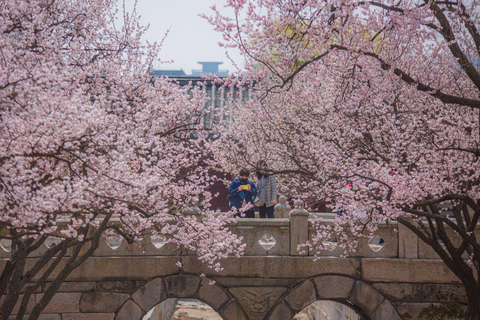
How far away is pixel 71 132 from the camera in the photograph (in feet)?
17.4

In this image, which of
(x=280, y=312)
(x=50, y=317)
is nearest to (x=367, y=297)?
(x=280, y=312)

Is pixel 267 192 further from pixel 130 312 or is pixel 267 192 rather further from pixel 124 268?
pixel 130 312

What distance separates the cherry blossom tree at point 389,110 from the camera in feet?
20.8

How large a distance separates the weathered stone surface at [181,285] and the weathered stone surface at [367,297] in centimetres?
295

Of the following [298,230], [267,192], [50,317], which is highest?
[267,192]

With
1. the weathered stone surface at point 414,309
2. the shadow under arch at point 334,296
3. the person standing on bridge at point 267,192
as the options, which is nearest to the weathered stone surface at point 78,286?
the shadow under arch at point 334,296

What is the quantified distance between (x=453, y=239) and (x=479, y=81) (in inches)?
198

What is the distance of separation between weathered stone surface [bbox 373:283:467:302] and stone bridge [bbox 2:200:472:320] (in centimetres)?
2

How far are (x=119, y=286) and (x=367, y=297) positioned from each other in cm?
459

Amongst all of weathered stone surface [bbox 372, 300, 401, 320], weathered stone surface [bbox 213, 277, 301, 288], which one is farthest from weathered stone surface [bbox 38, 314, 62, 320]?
weathered stone surface [bbox 372, 300, 401, 320]

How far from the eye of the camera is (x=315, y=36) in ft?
20.8

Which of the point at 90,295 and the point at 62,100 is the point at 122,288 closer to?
the point at 90,295

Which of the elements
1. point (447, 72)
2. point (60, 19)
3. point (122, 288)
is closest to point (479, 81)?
point (447, 72)

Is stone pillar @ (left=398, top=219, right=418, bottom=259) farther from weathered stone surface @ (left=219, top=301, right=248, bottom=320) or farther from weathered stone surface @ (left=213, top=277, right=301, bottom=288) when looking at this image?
weathered stone surface @ (left=219, top=301, right=248, bottom=320)
